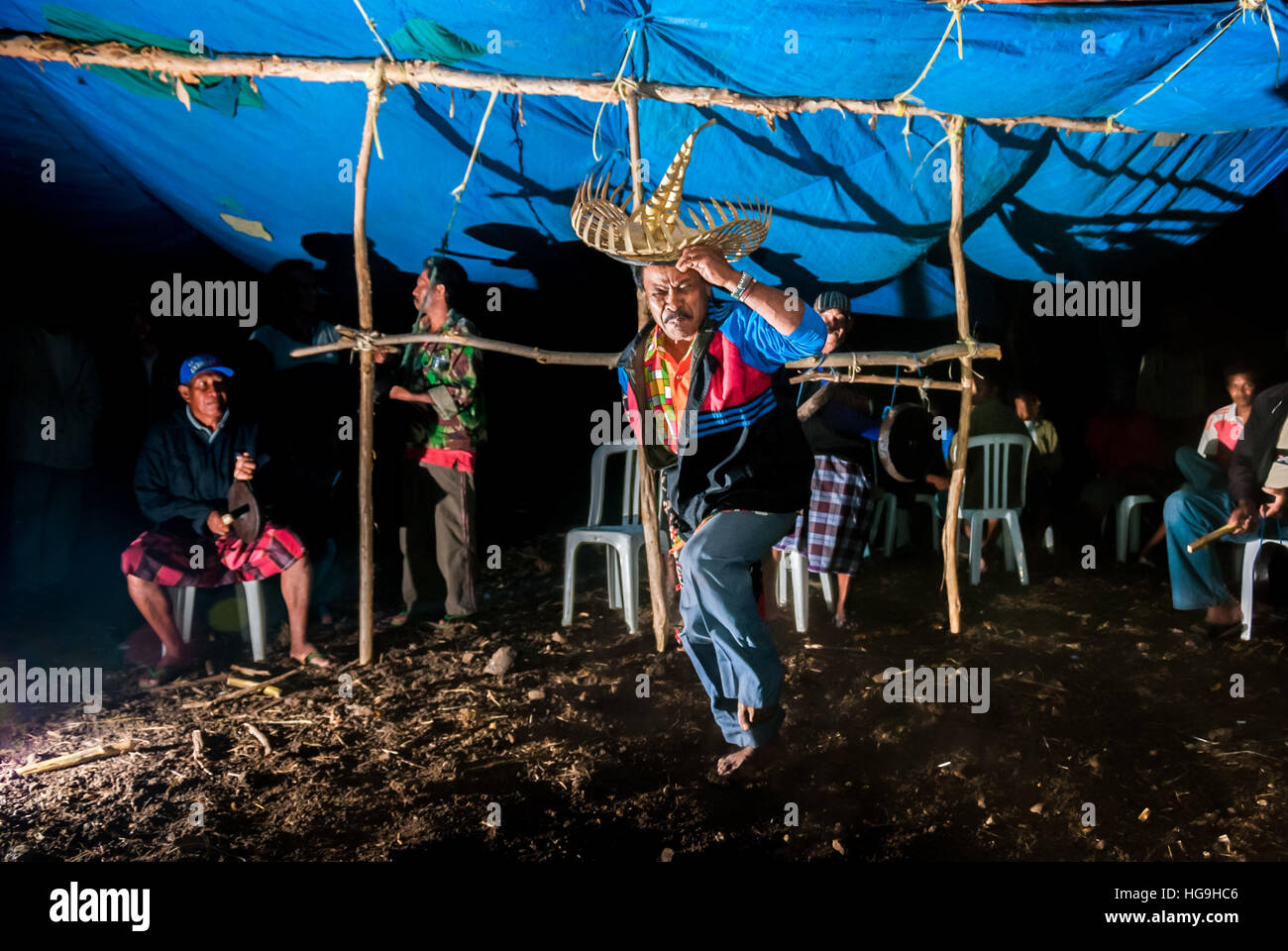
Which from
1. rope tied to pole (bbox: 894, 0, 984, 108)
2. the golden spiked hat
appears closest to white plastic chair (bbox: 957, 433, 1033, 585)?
rope tied to pole (bbox: 894, 0, 984, 108)

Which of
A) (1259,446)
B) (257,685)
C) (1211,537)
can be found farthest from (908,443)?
(257,685)

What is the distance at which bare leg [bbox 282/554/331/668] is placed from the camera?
14.3ft

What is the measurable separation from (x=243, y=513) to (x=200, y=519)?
9.6 inches

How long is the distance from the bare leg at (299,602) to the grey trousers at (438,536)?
2.25 feet

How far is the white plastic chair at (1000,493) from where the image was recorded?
5.70 meters

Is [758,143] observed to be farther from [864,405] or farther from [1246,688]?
[1246,688]

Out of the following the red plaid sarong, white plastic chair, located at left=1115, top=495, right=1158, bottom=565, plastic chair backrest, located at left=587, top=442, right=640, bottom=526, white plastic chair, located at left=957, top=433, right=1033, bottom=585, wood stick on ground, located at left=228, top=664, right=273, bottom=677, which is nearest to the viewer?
the red plaid sarong

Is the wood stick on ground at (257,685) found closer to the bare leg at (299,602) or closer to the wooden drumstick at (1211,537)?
the bare leg at (299,602)

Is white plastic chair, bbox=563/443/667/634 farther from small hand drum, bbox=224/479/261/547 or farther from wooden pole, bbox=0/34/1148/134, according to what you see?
wooden pole, bbox=0/34/1148/134

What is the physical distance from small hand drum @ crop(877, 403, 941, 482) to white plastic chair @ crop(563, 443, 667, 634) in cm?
141

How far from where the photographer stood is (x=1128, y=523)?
628 cm

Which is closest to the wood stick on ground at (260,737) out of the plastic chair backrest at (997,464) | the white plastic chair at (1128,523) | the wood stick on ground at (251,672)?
the wood stick on ground at (251,672)

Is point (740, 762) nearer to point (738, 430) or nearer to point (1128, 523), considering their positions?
point (738, 430)

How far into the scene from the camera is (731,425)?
9.60ft
